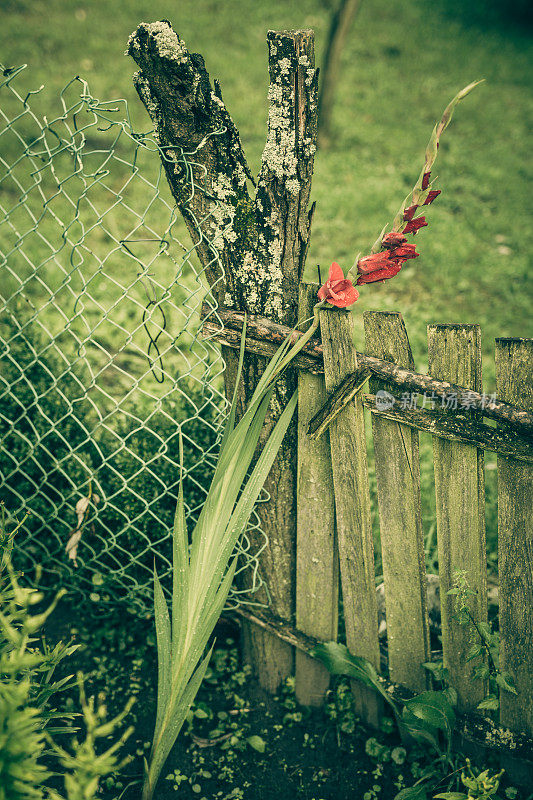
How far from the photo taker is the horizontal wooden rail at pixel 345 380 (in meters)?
1.41

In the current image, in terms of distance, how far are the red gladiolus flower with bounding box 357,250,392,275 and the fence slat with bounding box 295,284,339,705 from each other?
0.66 ft

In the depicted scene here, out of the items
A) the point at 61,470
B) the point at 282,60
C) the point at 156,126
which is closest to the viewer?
the point at 282,60

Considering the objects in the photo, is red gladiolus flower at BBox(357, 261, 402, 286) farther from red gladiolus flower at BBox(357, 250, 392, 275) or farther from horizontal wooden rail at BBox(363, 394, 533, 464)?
horizontal wooden rail at BBox(363, 394, 533, 464)

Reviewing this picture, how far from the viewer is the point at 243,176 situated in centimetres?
146

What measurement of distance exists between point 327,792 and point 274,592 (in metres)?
0.58

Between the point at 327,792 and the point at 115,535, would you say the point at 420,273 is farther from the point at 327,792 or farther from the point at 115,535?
the point at 327,792

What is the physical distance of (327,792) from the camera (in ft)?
5.42

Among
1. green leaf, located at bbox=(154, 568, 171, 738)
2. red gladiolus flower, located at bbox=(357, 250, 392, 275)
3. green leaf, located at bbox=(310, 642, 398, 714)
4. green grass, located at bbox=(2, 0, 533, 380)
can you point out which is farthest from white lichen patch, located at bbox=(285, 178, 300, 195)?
green grass, located at bbox=(2, 0, 533, 380)

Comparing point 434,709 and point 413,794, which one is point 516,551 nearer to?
point 434,709

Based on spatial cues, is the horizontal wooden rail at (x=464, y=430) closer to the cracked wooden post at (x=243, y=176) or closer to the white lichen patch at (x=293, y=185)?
the cracked wooden post at (x=243, y=176)

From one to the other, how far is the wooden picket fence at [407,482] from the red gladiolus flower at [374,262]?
0.17m

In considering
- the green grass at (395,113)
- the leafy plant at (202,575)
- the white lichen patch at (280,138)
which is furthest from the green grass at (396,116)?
the white lichen patch at (280,138)

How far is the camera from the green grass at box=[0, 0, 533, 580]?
4.28 metres

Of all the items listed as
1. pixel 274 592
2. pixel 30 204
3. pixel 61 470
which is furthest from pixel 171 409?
pixel 30 204
